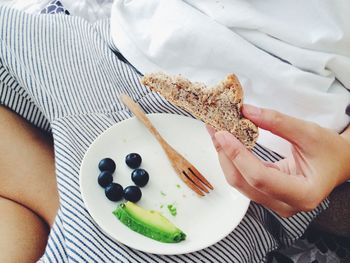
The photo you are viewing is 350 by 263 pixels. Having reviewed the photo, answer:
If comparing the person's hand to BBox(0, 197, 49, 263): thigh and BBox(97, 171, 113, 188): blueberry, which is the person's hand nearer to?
BBox(97, 171, 113, 188): blueberry

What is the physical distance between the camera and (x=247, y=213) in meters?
0.82

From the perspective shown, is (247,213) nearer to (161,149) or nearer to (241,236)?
(241,236)

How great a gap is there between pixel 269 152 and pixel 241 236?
166 millimetres

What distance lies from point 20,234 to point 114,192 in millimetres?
193

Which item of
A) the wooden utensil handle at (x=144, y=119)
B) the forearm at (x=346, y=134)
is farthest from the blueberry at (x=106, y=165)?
the forearm at (x=346, y=134)

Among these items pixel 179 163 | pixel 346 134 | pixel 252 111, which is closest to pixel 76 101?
pixel 179 163

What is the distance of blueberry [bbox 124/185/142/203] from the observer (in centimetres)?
79

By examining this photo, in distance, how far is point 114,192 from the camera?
782mm

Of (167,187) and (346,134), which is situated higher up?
(346,134)

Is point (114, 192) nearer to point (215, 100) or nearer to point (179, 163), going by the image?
point (179, 163)

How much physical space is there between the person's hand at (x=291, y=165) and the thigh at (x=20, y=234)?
0.38 meters

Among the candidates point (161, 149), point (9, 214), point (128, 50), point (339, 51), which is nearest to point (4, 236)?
point (9, 214)

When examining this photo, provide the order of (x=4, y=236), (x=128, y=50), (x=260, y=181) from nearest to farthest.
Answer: (x=260, y=181)
(x=4, y=236)
(x=128, y=50)

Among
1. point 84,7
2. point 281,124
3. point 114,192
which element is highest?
point 281,124
